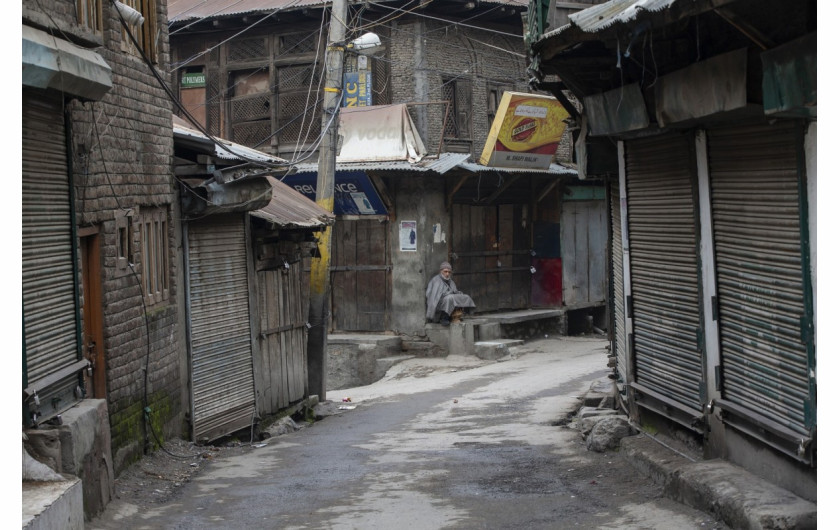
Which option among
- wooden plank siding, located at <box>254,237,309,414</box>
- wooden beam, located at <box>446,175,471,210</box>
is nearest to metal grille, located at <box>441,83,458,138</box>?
wooden beam, located at <box>446,175,471,210</box>

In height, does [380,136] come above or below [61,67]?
above

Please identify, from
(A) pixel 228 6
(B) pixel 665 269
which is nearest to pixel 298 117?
(A) pixel 228 6

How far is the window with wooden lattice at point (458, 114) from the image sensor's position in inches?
861

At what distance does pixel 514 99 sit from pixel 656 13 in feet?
43.3

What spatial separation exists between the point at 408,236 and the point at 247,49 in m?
5.42

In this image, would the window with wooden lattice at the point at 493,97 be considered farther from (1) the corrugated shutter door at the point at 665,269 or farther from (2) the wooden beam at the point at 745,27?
(2) the wooden beam at the point at 745,27

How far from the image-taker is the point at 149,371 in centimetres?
1088

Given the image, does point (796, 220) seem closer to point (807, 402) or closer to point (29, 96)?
point (807, 402)

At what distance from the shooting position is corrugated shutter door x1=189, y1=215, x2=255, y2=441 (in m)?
12.2

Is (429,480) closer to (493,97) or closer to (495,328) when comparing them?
(495,328)

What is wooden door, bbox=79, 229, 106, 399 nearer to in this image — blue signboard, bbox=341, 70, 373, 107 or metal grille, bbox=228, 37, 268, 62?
blue signboard, bbox=341, 70, 373, 107

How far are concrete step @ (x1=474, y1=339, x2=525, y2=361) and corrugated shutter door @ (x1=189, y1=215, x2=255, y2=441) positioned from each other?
872 cm

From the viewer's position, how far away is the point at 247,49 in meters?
22.8

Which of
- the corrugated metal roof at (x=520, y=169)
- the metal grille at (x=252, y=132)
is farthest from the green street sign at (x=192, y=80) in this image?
the corrugated metal roof at (x=520, y=169)
